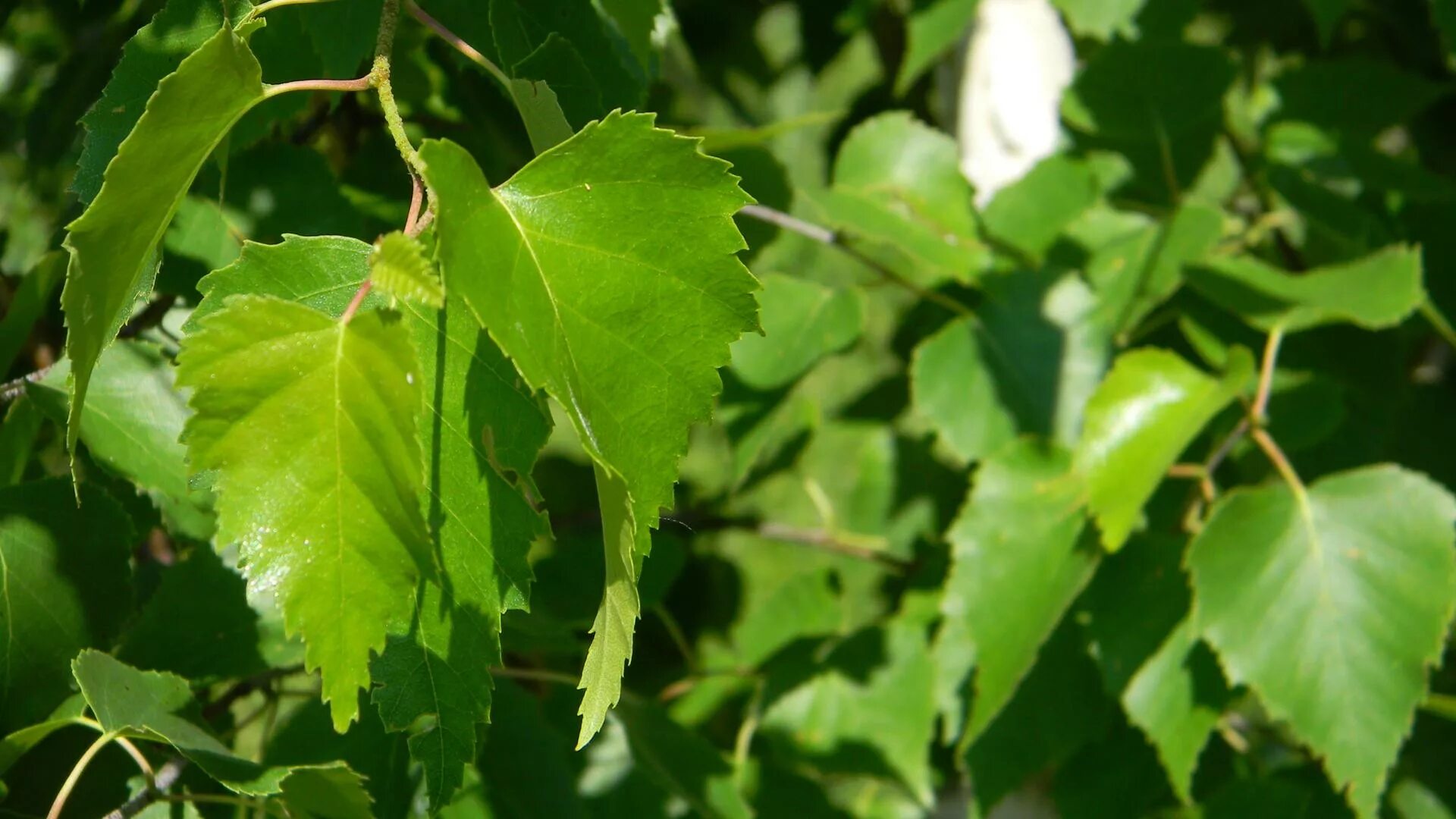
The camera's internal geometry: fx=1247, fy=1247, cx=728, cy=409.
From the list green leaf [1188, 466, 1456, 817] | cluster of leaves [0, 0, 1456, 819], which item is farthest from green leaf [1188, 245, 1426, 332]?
green leaf [1188, 466, 1456, 817]

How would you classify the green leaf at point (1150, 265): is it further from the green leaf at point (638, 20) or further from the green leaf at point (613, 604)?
the green leaf at point (613, 604)

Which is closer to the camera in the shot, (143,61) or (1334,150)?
(143,61)

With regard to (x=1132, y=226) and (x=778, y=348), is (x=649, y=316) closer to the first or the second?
(x=778, y=348)

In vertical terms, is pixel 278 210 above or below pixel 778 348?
above

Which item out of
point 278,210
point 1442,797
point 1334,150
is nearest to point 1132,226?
point 1334,150

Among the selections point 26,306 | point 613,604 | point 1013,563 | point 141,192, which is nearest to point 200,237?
point 26,306

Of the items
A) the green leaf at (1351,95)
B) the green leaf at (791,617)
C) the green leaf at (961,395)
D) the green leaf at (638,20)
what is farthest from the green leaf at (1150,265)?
the green leaf at (638,20)

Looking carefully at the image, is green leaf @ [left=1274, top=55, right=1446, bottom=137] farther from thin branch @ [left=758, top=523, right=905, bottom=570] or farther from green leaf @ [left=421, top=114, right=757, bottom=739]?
green leaf @ [left=421, top=114, right=757, bottom=739]
